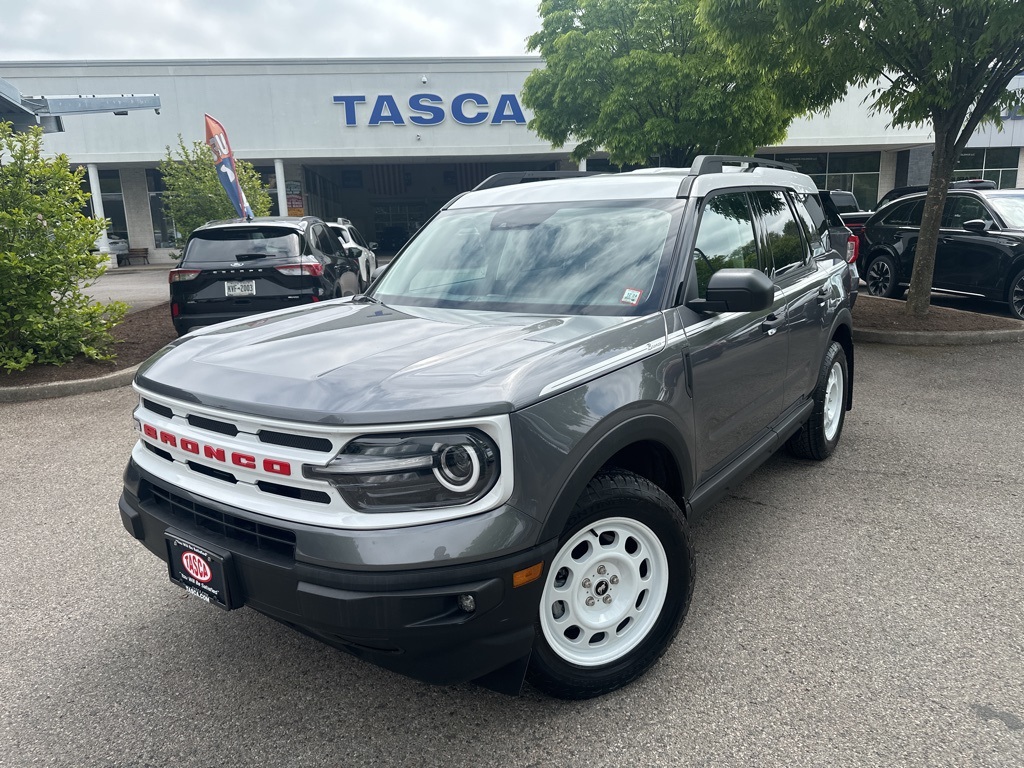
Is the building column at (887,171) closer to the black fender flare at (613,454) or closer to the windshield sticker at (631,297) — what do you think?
the windshield sticker at (631,297)

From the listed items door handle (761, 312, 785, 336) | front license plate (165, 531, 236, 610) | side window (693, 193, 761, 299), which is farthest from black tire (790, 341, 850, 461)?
front license plate (165, 531, 236, 610)

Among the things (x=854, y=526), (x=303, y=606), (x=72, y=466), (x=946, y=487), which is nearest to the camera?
(x=303, y=606)

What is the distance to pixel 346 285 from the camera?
1007 centimetres

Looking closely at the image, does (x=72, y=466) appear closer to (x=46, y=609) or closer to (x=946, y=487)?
(x=46, y=609)

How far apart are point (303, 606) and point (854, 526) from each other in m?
3.16

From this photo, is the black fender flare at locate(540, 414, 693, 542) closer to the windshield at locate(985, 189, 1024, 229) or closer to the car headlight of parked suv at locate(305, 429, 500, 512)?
the car headlight of parked suv at locate(305, 429, 500, 512)

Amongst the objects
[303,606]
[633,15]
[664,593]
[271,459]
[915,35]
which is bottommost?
[664,593]

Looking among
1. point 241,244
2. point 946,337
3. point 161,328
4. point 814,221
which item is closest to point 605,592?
point 814,221

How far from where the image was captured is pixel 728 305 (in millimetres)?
2898

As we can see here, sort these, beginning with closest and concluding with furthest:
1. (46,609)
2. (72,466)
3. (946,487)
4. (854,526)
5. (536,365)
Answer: (536,365) < (46,609) < (854,526) < (946,487) < (72,466)

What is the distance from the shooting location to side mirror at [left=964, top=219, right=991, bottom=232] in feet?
33.5

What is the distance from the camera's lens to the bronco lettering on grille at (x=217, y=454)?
87.7 inches

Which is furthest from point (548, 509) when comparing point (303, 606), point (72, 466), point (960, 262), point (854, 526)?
point (960, 262)

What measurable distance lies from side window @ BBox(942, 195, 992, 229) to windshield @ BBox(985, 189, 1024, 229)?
14 centimetres
